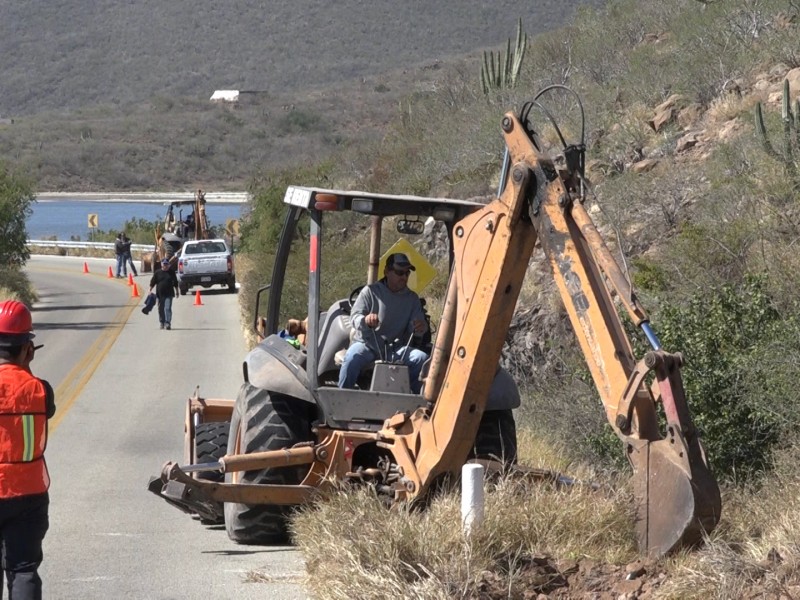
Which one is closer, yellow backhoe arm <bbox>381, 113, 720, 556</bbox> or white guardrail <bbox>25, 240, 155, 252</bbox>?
yellow backhoe arm <bbox>381, 113, 720, 556</bbox>

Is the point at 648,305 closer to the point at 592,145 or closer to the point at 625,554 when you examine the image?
the point at 625,554

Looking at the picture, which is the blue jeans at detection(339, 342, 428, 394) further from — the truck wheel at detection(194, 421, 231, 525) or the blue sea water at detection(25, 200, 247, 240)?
the blue sea water at detection(25, 200, 247, 240)

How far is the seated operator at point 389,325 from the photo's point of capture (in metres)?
10.1

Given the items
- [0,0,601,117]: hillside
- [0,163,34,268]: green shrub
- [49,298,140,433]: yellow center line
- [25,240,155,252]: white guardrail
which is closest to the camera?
[49,298,140,433]: yellow center line

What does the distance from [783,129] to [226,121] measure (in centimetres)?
10070

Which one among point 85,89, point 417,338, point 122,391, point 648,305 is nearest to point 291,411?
point 417,338

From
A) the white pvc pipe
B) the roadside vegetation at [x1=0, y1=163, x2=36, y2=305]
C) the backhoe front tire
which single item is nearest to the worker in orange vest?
the white pvc pipe

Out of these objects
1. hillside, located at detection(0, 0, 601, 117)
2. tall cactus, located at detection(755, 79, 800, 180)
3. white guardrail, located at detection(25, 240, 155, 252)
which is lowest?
white guardrail, located at detection(25, 240, 155, 252)

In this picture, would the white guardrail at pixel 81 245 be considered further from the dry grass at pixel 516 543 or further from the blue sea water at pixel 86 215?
the dry grass at pixel 516 543

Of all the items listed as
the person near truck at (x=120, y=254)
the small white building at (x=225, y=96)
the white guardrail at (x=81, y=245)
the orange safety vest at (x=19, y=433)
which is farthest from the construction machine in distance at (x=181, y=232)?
the small white building at (x=225, y=96)

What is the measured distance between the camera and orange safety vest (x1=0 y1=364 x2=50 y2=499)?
23.0 ft

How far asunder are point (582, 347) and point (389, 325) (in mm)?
3027

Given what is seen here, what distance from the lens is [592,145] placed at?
24.7 m

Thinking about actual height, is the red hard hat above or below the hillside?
below
